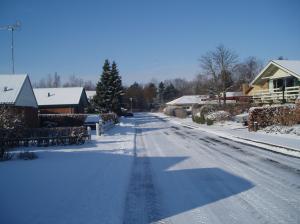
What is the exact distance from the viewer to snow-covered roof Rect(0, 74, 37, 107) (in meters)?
28.6

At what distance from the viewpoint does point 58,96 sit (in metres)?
52.3

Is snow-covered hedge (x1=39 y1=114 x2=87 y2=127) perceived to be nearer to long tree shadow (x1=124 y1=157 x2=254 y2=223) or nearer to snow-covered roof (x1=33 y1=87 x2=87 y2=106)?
snow-covered roof (x1=33 y1=87 x2=87 y2=106)

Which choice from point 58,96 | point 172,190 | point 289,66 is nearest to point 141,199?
point 172,190

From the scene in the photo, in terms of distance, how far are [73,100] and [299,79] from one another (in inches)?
1227

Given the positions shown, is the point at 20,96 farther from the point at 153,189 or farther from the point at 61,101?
the point at 153,189

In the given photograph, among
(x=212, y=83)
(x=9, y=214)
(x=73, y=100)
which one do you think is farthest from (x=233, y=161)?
(x=212, y=83)

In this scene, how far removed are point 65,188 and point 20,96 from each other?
22903 mm

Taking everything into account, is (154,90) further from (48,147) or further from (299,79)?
(48,147)

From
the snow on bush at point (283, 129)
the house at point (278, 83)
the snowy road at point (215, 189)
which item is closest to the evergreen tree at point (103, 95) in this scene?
the house at point (278, 83)

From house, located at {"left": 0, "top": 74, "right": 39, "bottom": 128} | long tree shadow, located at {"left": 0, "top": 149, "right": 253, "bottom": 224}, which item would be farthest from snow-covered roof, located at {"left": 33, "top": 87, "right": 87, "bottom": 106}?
long tree shadow, located at {"left": 0, "top": 149, "right": 253, "bottom": 224}

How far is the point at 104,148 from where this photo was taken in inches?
682

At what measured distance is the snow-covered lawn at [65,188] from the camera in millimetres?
6758

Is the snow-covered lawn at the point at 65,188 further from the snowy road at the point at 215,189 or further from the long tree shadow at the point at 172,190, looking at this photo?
the snowy road at the point at 215,189

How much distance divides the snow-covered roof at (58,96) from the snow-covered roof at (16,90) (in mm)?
17089
